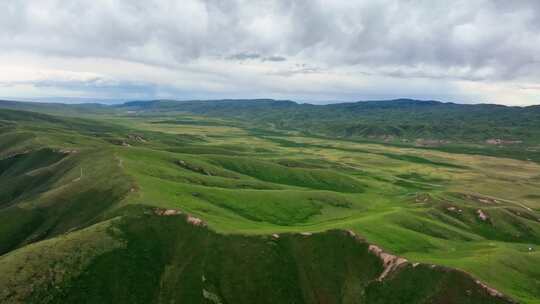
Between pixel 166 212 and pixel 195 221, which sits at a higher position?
pixel 166 212

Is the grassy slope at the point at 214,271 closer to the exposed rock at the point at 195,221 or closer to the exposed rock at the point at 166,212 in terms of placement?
the exposed rock at the point at 195,221

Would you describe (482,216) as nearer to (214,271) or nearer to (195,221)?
(195,221)

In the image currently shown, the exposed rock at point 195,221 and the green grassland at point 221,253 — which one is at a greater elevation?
the exposed rock at point 195,221

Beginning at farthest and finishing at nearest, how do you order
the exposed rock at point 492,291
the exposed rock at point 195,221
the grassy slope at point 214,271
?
the exposed rock at point 195,221 < the grassy slope at point 214,271 < the exposed rock at point 492,291

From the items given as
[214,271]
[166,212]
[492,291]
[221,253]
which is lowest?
[214,271]

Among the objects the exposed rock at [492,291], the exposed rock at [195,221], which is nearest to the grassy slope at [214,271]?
the exposed rock at [492,291]

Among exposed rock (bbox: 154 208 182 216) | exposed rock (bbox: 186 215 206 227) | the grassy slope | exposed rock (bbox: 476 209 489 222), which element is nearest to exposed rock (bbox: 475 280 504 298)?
the grassy slope

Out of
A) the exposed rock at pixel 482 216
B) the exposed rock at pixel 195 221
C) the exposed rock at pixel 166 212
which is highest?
the exposed rock at pixel 166 212

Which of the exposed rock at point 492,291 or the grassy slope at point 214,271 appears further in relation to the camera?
the grassy slope at point 214,271

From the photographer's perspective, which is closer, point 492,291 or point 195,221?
point 492,291

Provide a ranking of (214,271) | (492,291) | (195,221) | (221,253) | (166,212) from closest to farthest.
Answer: (492,291) < (214,271) < (221,253) < (195,221) < (166,212)

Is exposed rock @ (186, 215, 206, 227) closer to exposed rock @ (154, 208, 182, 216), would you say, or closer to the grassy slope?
the grassy slope

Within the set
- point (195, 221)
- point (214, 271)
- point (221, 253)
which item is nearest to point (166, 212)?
point (195, 221)
